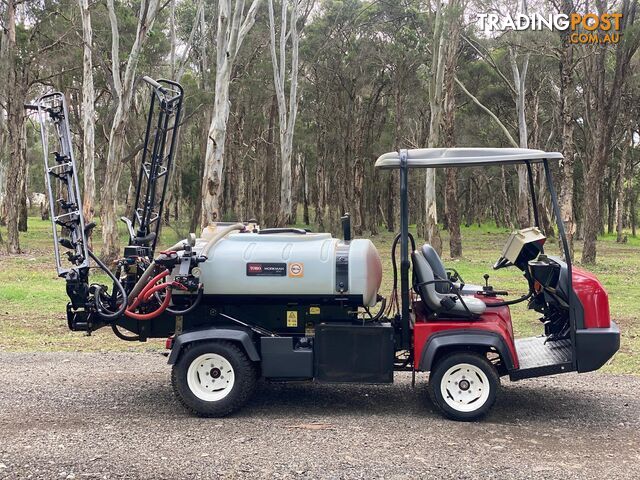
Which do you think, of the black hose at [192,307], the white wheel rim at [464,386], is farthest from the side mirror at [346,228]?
the white wheel rim at [464,386]

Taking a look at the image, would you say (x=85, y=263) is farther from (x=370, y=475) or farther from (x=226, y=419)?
(x=370, y=475)

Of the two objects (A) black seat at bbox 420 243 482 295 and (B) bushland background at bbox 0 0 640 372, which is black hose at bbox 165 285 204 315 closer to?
(A) black seat at bbox 420 243 482 295

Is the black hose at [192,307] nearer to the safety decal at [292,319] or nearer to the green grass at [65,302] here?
the safety decal at [292,319]

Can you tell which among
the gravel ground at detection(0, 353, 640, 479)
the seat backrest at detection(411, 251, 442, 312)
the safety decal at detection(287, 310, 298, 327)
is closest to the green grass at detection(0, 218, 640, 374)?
the gravel ground at detection(0, 353, 640, 479)

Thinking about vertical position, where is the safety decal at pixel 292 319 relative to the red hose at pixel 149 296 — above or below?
below

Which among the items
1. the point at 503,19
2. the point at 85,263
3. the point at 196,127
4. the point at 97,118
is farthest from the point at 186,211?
the point at 85,263

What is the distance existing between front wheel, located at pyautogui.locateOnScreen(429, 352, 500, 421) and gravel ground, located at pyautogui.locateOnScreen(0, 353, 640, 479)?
127mm

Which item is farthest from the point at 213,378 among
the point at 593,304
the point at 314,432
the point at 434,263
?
the point at 593,304

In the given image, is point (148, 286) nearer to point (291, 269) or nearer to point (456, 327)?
point (291, 269)

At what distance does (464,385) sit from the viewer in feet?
20.1

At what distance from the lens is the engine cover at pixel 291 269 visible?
6.14m

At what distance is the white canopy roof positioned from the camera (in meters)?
6.16

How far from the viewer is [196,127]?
49.3 meters

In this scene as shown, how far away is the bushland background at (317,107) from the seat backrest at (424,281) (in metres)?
4.04
